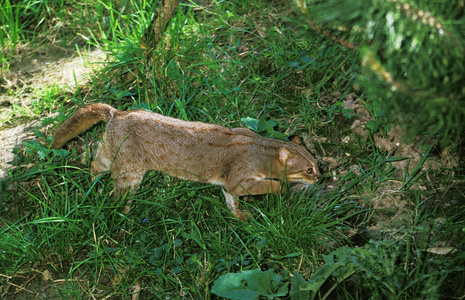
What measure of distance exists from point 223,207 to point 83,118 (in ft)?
5.31

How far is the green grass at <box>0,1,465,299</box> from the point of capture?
11.2 feet

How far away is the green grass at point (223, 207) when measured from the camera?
3404mm

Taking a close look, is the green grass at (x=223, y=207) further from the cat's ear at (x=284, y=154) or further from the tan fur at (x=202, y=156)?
the cat's ear at (x=284, y=154)

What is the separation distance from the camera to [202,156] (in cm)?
431

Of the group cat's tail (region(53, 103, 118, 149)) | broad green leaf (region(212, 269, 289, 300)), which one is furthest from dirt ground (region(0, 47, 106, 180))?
broad green leaf (region(212, 269, 289, 300))

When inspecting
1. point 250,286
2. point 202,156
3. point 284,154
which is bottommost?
point 250,286

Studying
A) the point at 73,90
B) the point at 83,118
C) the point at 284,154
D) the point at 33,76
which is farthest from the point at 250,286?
the point at 33,76

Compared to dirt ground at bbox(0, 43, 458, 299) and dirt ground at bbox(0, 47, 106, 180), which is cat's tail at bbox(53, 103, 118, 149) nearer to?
dirt ground at bbox(0, 43, 458, 299)

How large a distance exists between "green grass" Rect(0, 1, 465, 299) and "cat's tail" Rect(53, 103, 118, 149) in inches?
12.3

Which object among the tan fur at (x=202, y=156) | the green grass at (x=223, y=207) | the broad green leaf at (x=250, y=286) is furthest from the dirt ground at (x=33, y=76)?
the broad green leaf at (x=250, y=286)

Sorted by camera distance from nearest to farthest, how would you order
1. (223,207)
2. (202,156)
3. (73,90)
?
(223,207)
(202,156)
(73,90)

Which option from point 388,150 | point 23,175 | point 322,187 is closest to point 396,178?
point 388,150

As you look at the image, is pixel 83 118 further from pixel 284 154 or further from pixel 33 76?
pixel 33 76

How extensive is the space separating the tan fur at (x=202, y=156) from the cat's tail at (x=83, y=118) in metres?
0.14
